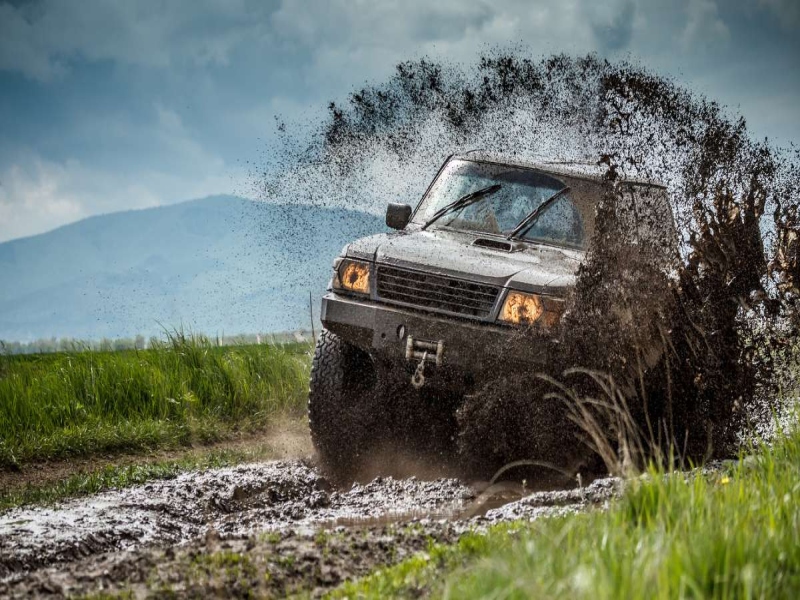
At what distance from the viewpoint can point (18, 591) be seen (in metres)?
3.69

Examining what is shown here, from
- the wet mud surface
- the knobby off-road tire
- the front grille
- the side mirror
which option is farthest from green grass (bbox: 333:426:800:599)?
the side mirror

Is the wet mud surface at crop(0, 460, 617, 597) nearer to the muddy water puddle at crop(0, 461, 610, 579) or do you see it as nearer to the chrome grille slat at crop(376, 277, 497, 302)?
the muddy water puddle at crop(0, 461, 610, 579)

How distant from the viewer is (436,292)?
590cm

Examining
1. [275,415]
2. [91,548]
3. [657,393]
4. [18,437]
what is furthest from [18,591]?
[275,415]

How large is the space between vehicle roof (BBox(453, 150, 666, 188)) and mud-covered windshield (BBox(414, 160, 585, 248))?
52 millimetres

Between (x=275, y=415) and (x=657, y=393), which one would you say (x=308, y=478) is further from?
(x=275, y=415)

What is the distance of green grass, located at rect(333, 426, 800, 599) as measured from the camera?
283cm

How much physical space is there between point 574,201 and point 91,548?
376 cm

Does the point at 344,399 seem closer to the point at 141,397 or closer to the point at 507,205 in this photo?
the point at 507,205

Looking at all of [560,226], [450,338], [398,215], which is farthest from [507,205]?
[450,338]

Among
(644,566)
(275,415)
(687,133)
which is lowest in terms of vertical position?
(275,415)

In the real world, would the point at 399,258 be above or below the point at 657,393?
above

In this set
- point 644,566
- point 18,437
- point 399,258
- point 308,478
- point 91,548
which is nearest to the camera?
point 644,566

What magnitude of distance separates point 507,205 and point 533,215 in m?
0.21
